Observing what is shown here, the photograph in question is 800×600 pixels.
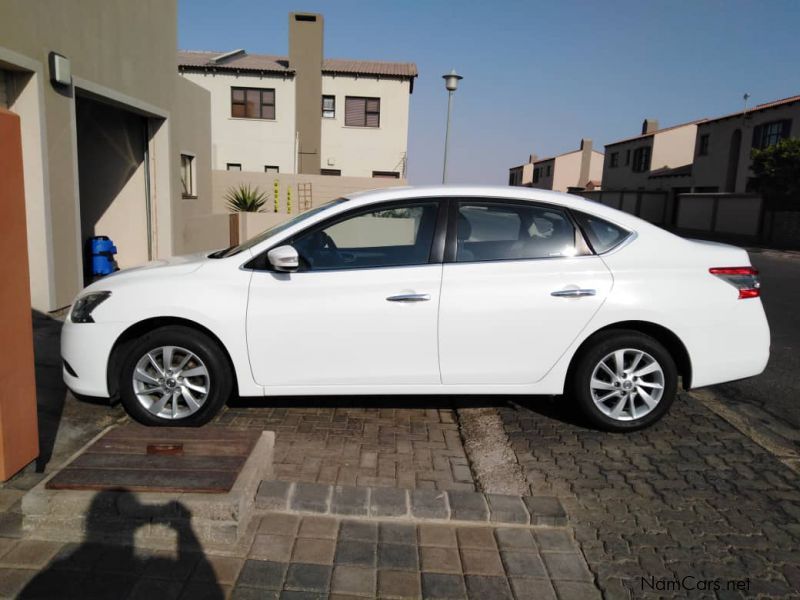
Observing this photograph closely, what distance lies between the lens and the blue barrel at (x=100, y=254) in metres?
9.73

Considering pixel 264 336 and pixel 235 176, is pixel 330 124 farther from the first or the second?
pixel 264 336

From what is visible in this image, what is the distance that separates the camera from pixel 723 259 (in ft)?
14.4

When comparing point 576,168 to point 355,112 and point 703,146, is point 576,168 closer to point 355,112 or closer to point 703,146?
point 703,146

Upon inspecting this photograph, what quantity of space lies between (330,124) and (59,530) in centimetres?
2911

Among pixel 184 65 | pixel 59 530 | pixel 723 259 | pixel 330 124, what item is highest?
pixel 184 65

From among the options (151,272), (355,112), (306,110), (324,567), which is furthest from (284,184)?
(324,567)

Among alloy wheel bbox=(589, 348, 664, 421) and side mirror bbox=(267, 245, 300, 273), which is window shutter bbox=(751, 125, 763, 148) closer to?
alloy wheel bbox=(589, 348, 664, 421)

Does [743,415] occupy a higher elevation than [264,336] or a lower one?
lower

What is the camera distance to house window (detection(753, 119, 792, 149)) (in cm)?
3198

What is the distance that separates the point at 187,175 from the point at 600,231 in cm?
1117

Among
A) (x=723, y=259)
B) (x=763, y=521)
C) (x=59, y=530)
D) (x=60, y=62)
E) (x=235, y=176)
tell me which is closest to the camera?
(x=59, y=530)

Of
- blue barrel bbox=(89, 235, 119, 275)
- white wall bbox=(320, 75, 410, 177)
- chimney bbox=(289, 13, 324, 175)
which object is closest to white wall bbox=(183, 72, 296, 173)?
chimney bbox=(289, 13, 324, 175)

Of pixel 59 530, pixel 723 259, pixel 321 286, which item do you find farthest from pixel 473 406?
pixel 59 530

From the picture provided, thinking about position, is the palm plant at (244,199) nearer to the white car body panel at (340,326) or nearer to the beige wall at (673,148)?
the white car body panel at (340,326)
